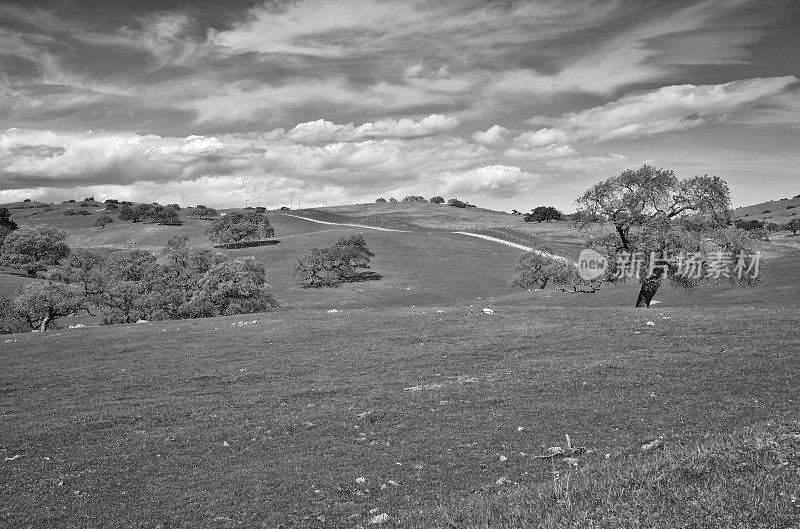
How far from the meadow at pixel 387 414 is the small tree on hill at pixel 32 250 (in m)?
83.7

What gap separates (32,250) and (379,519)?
12975cm

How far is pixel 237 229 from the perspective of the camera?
472ft

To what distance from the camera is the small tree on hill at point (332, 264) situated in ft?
341

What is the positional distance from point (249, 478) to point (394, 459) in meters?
4.59

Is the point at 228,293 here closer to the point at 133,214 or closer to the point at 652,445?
the point at 652,445

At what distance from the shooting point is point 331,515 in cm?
1330

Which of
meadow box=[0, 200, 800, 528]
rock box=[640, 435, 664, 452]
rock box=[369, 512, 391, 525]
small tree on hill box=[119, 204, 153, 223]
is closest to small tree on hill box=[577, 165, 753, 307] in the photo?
meadow box=[0, 200, 800, 528]

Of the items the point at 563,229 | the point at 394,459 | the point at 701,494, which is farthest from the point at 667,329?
the point at 563,229

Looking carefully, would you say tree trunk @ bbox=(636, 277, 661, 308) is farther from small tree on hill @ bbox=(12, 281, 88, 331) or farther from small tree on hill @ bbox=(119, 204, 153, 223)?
small tree on hill @ bbox=(119, 204, 153, 223)

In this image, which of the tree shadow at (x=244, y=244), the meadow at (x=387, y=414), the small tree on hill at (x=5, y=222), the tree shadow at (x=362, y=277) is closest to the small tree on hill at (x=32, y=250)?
the tree shadow at (x=244, y=244)

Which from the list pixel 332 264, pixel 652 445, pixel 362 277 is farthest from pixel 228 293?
pixel 652 445

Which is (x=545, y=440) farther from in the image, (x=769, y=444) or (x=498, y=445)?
(x=769, y=444)

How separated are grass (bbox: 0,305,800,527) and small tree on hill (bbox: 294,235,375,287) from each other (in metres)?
65.4

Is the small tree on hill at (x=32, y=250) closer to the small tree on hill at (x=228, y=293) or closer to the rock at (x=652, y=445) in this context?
A: the small tree on hill at (x=228, y=293)
